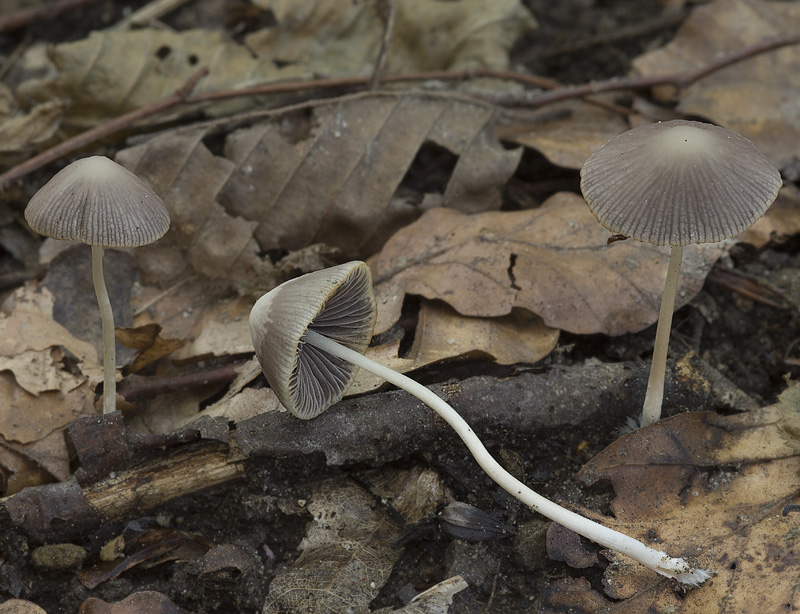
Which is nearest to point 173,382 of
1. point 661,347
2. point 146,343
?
point 146,343

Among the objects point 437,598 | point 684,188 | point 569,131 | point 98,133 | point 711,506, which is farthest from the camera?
point 569,131

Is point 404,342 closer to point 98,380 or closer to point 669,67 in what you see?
point 98,380

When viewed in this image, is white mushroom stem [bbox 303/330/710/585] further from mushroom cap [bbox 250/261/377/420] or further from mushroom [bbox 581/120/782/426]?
mushroom [bbox 581/120/782/426]

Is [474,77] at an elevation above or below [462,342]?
above

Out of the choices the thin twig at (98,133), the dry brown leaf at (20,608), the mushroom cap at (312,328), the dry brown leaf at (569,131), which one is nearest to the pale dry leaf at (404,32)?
the dry brown leaf at (569,131)

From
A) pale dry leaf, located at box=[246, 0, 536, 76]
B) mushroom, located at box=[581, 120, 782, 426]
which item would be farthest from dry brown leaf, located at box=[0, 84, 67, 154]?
mushroom, located at box=[581, 120, 782, 426]

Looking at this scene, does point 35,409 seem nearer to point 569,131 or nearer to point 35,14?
point 569,131
